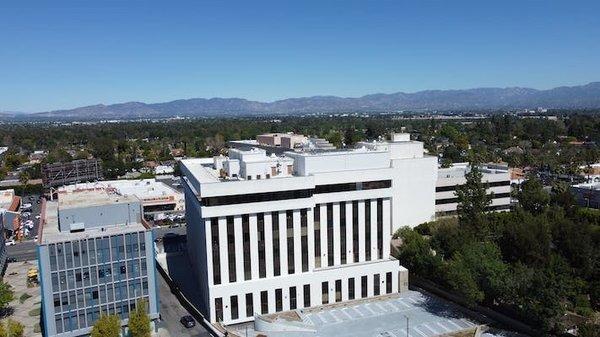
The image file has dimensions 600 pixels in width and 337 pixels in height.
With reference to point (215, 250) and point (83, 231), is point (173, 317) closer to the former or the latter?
point (215, 250)

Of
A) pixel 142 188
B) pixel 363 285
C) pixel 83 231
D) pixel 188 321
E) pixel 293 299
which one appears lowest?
pixel 188 321

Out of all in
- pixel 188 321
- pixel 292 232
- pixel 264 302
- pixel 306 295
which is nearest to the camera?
pixel 188 321

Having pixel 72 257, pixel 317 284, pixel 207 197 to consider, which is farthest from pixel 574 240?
pixel 72 257

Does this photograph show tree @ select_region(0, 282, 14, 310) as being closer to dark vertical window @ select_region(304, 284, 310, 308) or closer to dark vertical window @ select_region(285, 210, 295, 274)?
dark vertical window @ select_region(285, 210, 295, 274)

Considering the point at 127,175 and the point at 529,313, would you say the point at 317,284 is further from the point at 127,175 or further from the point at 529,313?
the point at 127,175

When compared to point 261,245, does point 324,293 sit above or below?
below

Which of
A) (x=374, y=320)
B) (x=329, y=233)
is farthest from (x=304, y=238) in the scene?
(x=374, y=320)

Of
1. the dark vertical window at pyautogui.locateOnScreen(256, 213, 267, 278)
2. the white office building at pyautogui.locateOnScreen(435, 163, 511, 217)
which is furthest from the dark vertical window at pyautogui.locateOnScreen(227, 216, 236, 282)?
the white office building at pyautogui.locateOnScreen(435, 163, 511, 217)

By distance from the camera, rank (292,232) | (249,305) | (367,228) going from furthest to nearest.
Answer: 1. (367,228)
2. (292,232)
3. (249,305)
